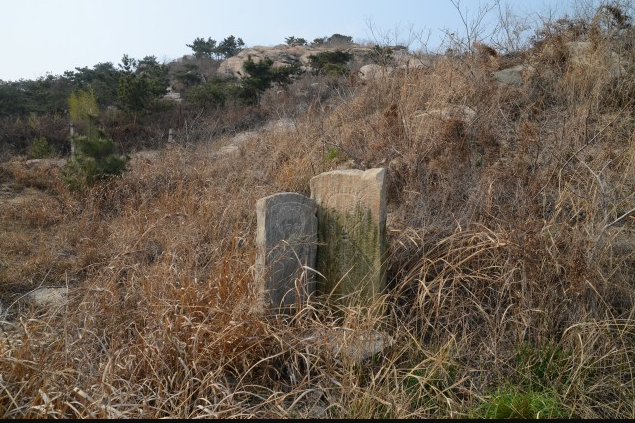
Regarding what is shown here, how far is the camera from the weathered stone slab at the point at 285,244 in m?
3.57

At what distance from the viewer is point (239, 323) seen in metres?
3.01

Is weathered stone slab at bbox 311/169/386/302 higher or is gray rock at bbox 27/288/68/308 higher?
weathered stone slab at bbox 311/169/386/302

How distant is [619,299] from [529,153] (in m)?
2.08

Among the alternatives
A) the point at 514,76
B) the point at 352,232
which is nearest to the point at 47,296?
the point at 352,232

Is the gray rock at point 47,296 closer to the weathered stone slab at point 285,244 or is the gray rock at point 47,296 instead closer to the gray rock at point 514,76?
the weathered stone slab at point 285,244

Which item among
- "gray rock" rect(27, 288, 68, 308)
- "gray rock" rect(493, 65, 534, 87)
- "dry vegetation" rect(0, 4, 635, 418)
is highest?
"gray rock" rect(493, 65, 534, 87)

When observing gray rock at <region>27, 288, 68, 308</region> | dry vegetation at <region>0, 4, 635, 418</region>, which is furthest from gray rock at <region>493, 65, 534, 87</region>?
gray rock at <region>27, 288, 68, 308</region>

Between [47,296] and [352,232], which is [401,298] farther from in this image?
[47,296]

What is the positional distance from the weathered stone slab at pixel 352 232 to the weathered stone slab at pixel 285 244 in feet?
0.47

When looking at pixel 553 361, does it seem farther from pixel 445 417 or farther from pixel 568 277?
pixel 445 417

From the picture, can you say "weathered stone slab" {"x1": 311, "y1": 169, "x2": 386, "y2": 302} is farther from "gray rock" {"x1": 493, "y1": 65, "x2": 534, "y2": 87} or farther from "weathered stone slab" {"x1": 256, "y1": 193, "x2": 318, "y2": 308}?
"gray rock" {"x1": 493, "y1": 65, "x2": 534, "y2": 87}

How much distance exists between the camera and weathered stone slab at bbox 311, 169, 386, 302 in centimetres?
371

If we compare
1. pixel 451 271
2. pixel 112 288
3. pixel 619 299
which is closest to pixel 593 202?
pixel 619 299

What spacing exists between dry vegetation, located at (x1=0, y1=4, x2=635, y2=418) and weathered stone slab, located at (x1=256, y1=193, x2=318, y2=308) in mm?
191
